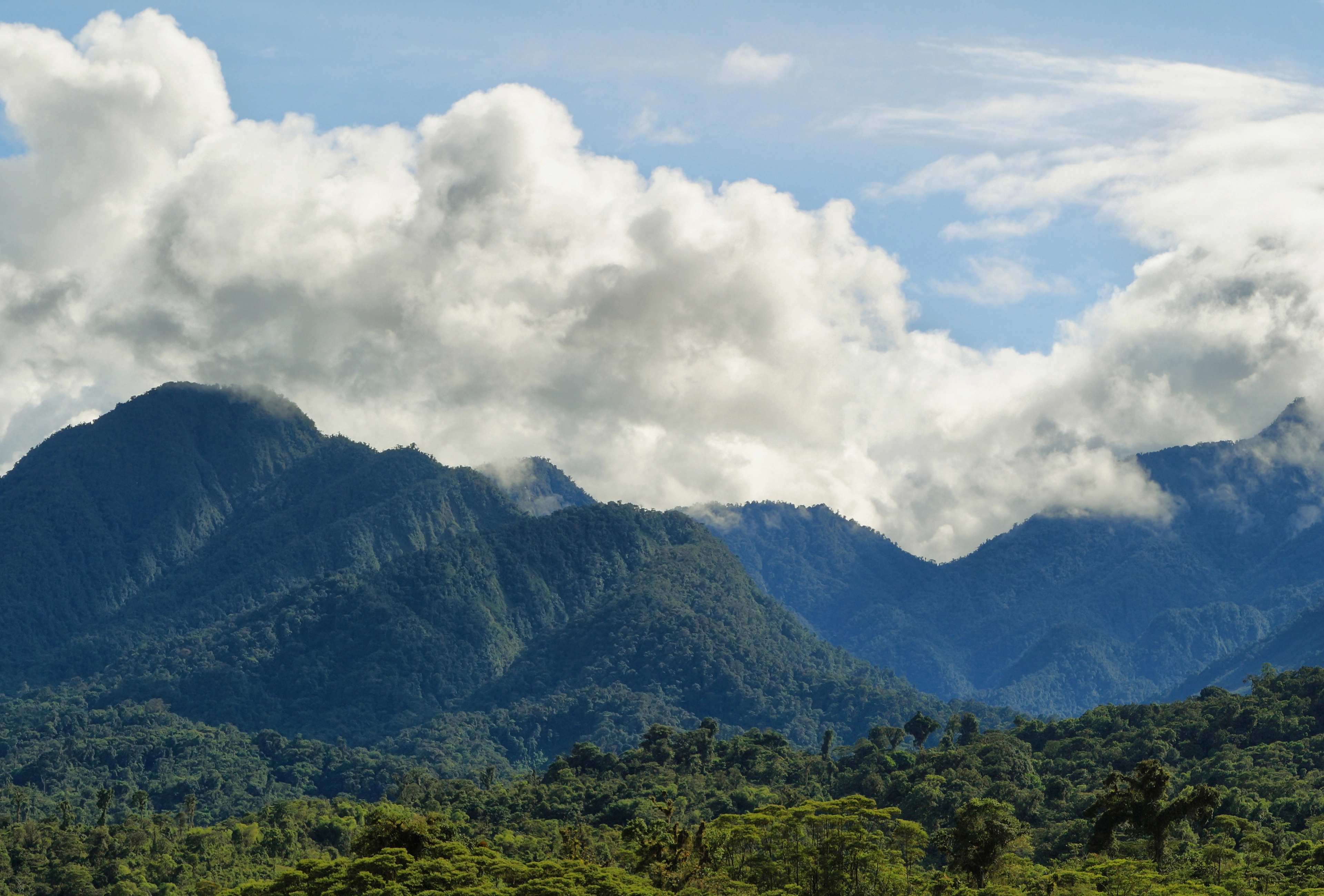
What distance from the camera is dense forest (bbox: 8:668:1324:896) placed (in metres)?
104

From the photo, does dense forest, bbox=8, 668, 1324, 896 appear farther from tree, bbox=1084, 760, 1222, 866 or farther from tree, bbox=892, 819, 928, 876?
tree, bbox=892, 819, 928, 876

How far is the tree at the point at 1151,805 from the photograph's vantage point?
112438 millimetres

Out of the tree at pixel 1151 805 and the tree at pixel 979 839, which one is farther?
the tree at pixel 1151 805

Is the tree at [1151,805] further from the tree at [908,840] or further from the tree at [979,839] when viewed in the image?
the tree at [908,840]

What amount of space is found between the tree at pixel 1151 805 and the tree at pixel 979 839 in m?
10.1

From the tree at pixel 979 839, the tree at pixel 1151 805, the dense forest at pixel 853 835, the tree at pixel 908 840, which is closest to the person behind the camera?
the dense forest at pixel 853 835

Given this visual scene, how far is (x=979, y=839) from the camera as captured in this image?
109 m

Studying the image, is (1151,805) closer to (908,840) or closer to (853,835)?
(908,840)

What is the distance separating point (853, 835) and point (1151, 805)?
25.2 meters

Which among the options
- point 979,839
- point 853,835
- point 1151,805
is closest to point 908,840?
point 979,839

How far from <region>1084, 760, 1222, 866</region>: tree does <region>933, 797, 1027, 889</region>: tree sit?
1007 cm

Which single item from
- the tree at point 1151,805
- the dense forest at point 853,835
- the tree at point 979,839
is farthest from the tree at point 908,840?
the tree at point 1151,805

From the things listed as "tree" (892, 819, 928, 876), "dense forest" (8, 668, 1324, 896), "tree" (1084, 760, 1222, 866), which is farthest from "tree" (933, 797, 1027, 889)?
"tree" (1084, 760, 1222, 866)

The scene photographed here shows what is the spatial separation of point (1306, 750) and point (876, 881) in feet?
294
